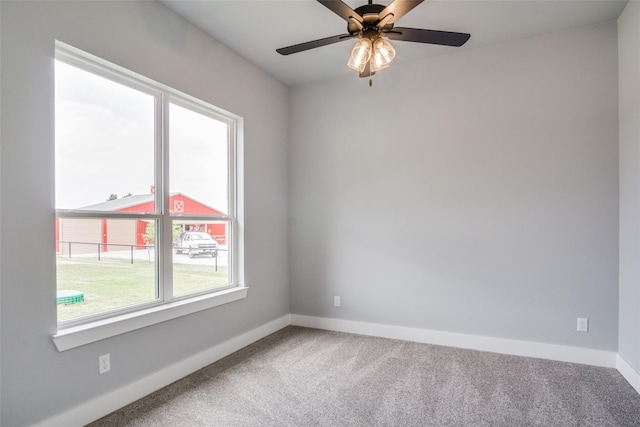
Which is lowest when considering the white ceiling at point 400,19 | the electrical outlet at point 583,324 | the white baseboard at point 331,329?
the white baseboard at point 331,329

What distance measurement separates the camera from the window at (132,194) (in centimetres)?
218

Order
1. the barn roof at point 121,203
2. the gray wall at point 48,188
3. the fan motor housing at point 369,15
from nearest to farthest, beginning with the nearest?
the gray wall at point 48,188 → the fan motor housing at point 369,15 → the barn roof at point 121,203

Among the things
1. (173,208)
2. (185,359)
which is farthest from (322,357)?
(173,208)

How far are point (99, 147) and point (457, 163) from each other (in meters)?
3.11

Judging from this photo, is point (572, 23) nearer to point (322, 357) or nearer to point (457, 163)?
point (457, 163)

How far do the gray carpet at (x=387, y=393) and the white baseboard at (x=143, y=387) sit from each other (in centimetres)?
5

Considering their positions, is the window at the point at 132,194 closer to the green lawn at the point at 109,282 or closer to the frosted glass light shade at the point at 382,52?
the green lawn at the point at 109,282

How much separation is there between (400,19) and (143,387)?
11.5 feet

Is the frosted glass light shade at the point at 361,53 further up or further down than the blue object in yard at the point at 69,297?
further up

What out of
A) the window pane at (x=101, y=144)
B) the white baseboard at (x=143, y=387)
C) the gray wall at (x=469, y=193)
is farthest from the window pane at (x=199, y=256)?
the gray wall at (x=469, y=193)

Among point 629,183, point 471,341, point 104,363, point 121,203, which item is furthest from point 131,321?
point 629,183

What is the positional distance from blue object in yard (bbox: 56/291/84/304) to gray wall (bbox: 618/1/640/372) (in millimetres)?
3887

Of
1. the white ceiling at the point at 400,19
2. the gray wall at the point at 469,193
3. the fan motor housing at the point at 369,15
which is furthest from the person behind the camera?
the gray wall at the point at 469,193

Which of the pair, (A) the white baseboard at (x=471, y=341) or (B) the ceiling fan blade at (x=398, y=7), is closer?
(B) the ceiling fan blade at (x=398, y=7)
